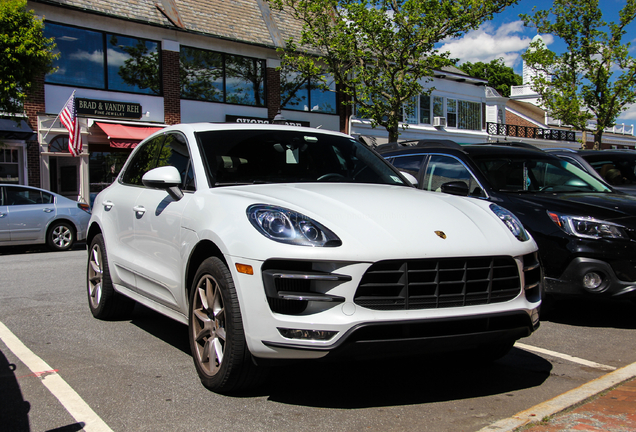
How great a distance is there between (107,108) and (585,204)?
18.1 m

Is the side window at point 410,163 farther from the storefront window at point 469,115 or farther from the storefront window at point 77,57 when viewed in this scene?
the storefront window at point 469,115

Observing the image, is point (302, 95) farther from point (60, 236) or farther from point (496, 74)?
point (496, 74)

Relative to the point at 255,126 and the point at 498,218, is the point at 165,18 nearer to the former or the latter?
the point at 255,126

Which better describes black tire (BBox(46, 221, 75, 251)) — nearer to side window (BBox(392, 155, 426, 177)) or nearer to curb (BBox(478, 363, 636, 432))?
side window (BBox(392, 155, 426, 177))

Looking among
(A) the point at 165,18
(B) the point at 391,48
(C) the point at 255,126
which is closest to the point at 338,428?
(C) the point at 255,126

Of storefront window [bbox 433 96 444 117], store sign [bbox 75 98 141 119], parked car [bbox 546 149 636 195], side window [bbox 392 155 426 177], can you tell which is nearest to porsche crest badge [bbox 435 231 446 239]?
side window [bbox 392 155 426 177]

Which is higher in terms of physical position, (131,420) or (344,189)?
(344,189)

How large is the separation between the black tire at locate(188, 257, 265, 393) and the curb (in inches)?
53.2

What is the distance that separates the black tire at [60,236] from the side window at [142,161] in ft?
29.5

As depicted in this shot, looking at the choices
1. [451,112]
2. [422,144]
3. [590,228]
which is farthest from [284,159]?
[451,112]

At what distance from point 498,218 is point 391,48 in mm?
18562

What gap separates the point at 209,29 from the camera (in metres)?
23.6

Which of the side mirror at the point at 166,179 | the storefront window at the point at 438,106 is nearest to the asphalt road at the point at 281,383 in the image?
the side mirror at the point at 166,179

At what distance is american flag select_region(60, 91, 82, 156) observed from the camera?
18.1m
